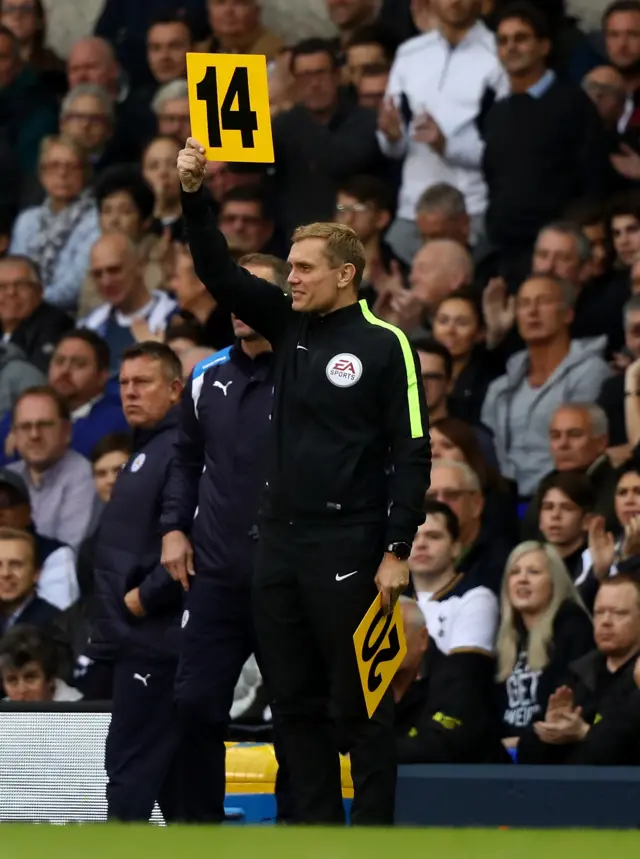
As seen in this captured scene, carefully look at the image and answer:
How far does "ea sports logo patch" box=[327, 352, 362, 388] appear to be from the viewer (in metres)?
6.52

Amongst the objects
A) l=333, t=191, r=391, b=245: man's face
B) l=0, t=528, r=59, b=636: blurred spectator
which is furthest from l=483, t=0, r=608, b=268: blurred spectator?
l=0, t=528, r=59, b=636: blurred spectator

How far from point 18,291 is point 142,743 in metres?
5.52

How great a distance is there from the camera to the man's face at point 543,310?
10.4m

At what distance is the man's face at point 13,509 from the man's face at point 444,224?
258 centimetres

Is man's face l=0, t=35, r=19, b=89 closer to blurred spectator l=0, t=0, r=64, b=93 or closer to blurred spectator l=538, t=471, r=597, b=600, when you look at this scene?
blurred spectator l=0, t=0, r=64, b=93

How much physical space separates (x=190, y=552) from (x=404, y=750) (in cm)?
165

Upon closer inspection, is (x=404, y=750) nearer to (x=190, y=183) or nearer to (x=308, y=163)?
(x=190, y=183)

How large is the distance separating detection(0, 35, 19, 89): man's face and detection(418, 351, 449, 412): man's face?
472 cm

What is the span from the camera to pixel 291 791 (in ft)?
23.8

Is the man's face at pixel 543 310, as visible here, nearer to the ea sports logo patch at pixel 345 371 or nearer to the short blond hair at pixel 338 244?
the short blond hair at pixel 338 244

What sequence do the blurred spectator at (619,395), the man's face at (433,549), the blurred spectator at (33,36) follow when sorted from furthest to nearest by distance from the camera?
the blurred spectator at (33,36), the blurred spectator at (619,395), the man's face at (433,549)

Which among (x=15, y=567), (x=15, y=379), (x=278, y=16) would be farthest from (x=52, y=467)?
(x=278, y=16)

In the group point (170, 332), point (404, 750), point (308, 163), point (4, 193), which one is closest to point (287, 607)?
point (404, 750)

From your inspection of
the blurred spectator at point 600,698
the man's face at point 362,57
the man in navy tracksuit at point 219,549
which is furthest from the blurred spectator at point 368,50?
the man in navy tracksuit at point 219,549
